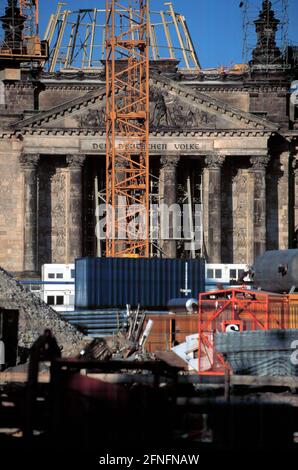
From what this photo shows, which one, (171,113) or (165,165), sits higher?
(171,113)

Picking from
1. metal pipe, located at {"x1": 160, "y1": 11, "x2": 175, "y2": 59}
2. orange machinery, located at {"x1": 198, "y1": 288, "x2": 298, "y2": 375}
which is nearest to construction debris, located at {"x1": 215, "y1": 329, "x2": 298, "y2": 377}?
orange machinery, located at {"x1": 198, "y1": 288, "x2": 298, "y2": 375}

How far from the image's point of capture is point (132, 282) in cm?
7738

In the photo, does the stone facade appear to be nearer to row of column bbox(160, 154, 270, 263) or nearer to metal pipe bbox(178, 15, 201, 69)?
row of column bbox(160, 154, 270, 263)

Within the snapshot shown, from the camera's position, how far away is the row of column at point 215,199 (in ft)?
323

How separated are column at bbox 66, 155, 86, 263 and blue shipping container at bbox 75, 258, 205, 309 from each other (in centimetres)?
1871

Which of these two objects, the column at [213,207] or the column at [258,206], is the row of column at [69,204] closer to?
the column at [213,207]

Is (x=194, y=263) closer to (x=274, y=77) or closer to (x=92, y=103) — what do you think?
(x=92, y=103)

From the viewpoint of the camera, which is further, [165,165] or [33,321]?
[165,165]

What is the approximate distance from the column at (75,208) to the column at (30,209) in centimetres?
274

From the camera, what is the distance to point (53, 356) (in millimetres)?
21906

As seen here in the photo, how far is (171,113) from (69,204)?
34.7ft

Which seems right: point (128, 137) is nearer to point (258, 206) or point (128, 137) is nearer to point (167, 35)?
point (258, 206)

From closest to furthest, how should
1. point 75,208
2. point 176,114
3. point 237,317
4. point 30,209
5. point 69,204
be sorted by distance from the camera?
1. point 237,317
2. point 30,209
3. point 75,208
4. point 176,114
5. point 69,204

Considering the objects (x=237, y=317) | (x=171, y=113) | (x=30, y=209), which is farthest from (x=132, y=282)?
(x=237, y=317)
